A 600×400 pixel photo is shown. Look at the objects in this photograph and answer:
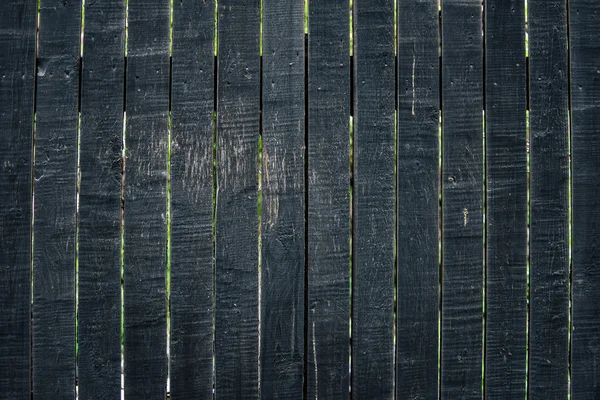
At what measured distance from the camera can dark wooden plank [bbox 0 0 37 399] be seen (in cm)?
232

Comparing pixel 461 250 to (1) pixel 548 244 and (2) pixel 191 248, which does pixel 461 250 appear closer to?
(1) pixel 548 244

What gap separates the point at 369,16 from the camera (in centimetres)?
238

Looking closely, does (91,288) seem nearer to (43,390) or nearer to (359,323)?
(43,390)

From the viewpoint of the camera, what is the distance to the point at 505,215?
2.38m

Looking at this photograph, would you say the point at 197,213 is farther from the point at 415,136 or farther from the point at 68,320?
the point at 415,136

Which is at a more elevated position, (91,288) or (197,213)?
(197,213)

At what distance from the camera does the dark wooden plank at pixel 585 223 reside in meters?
2.40

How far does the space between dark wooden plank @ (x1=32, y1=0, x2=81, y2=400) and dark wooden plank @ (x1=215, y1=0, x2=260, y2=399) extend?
50cm

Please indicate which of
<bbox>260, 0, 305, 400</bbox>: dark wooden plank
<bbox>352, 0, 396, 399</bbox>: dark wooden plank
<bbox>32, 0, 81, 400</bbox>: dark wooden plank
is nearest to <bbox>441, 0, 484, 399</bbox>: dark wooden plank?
<bbox>352, 0, 396, 399</bbox>: dark wooden plank

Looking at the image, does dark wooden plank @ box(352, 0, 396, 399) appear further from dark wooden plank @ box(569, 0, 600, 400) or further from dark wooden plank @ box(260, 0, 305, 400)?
dark wooden plank @ box(569, 0, 600, 400)

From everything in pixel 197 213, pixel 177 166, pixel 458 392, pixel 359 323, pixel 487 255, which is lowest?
pixel 458 392

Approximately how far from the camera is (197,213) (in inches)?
91.6

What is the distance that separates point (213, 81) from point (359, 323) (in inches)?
38.2

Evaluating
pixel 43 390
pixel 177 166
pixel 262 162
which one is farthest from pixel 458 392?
pixel 43 390
